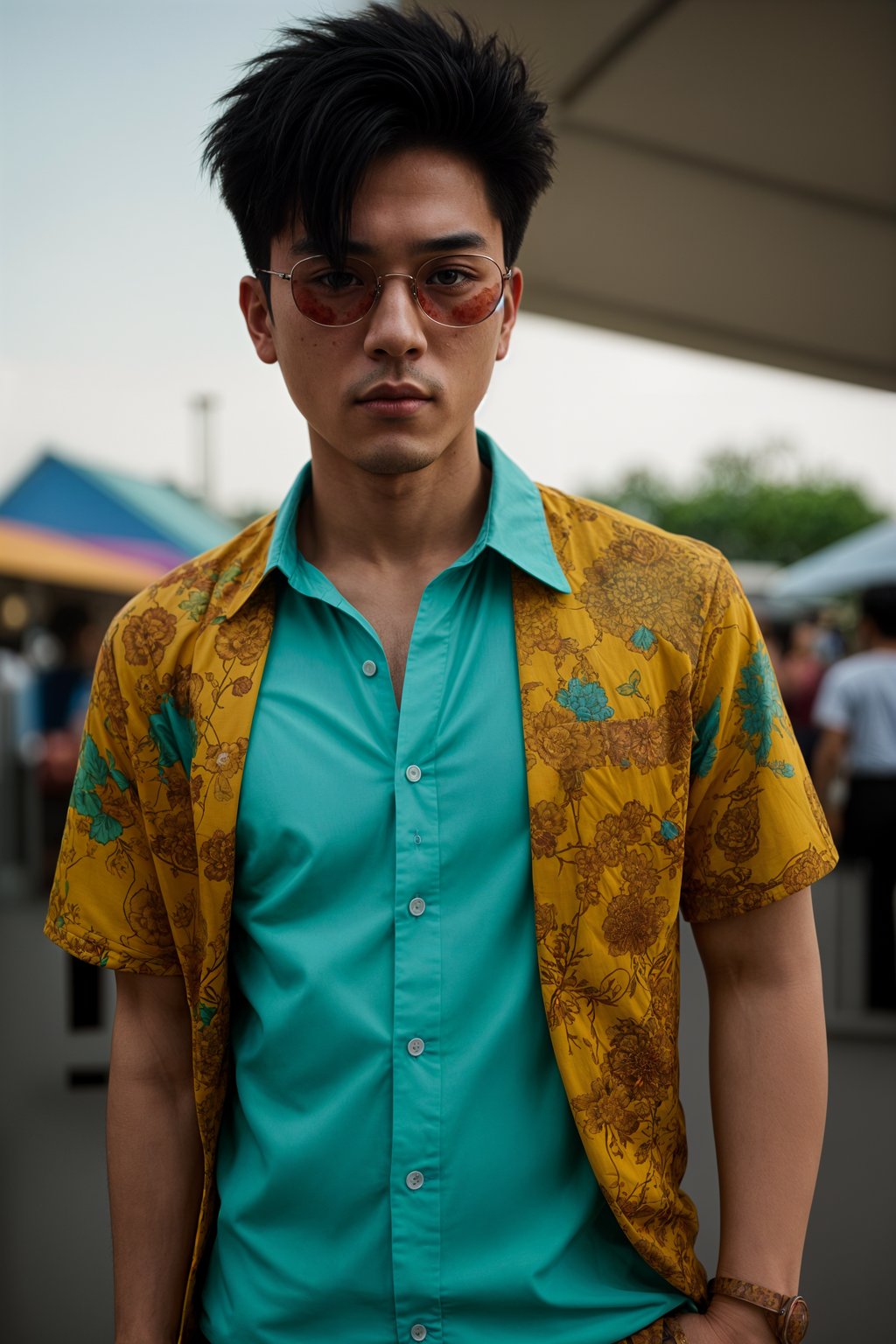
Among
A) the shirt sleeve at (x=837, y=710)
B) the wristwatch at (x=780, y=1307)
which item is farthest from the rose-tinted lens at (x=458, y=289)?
the shirt sleeve at (x=837, y=710)

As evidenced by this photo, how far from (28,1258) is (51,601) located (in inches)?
485

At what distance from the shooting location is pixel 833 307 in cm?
601

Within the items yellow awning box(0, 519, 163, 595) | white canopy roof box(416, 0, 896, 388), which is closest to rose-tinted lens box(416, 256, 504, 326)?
white canopy roof box(416, 0, 896, 388)

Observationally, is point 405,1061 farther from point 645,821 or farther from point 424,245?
point 424,245

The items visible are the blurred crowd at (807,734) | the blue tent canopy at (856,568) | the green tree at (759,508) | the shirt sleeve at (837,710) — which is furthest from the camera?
the green tree at (759,508)

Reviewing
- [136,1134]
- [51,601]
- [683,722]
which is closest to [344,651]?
[683,722]

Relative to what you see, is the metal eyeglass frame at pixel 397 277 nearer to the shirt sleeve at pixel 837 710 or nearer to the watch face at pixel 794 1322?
the watch face at pixel 794 1322

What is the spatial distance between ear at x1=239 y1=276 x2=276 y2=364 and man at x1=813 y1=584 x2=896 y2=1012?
4.59m

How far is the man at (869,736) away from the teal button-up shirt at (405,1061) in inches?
178

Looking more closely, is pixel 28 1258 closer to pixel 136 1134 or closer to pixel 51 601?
pixel 136 1134

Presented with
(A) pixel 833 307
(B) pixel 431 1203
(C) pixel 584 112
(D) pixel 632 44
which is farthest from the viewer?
(A) pixel 833 307

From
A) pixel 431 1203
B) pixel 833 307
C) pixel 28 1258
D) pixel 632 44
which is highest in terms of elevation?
pixel 632 44

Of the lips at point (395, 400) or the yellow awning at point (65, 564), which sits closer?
the lips at point (395, 400)

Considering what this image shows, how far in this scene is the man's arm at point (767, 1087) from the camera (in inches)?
62.0
